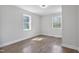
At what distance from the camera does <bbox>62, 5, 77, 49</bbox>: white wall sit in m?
2.34

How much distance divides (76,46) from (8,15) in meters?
2.75

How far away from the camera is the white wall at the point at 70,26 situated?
7.69ft

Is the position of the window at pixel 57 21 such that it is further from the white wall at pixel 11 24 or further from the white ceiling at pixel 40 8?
the white wall at pixel 11 24

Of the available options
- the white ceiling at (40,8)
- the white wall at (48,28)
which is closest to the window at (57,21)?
the white wall at (48,28)

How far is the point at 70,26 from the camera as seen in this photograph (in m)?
2.46

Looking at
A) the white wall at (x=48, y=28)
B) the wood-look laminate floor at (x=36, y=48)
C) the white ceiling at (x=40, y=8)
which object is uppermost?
the white ceiling at (x=40, y=8)

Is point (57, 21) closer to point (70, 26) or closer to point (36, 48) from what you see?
point (70, 26)

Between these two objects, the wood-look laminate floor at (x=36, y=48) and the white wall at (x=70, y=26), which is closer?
the wood-look laminate floor at (x=36, y=48)

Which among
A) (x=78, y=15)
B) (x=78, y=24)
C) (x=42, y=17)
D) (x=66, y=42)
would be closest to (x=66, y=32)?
(x=66, y=42)

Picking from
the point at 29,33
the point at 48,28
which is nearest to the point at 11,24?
the point at 29,33

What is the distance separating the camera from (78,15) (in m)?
2.15

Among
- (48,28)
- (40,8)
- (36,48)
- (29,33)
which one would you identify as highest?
(40,8)

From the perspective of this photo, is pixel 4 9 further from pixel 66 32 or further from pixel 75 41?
pixel 75 41

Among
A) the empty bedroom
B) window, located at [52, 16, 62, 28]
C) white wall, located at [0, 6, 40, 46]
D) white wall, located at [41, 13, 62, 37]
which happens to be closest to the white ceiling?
the empty bedroom
